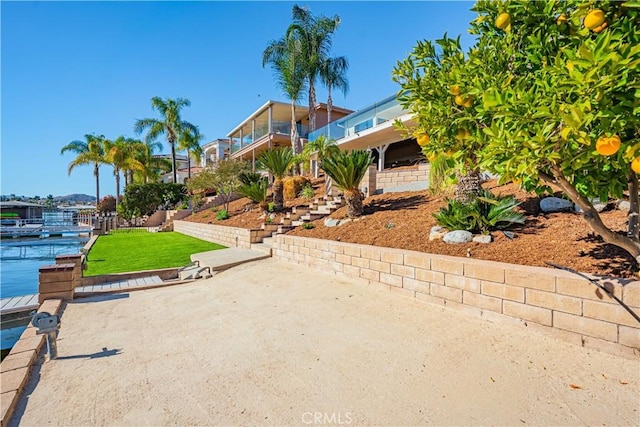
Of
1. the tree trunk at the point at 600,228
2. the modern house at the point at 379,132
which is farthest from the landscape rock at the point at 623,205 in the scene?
the modern house at the point at 379,132

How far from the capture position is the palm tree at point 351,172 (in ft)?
31.0

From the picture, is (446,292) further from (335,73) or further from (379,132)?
(335,73)

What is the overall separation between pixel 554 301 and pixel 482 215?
254 centimetres

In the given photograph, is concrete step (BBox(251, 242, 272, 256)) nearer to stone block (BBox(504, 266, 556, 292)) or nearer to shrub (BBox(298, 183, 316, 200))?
shrub (BBox(298, 183, 316, 200))

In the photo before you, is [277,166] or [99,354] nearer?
[99,354]

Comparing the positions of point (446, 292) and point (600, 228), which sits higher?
point (600, 228)

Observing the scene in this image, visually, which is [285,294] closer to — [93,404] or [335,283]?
[335,283]

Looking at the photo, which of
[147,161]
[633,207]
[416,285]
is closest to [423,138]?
[633,207]

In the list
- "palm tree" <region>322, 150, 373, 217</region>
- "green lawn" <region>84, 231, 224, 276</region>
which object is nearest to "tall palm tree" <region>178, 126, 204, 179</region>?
"green lawn" <region>84, 231, 224, 276</region>

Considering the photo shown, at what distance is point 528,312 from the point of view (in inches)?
153

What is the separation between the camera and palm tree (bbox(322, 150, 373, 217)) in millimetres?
9461

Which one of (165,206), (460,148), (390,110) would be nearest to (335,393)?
(460,148)

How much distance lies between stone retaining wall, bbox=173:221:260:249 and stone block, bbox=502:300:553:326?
29.8ft

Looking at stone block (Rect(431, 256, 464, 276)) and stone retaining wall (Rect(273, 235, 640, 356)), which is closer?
stone retaining wall (Rect(273, 235, 640, 356))
